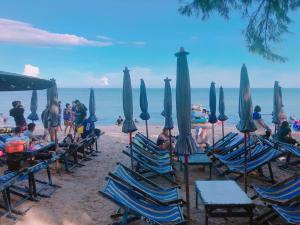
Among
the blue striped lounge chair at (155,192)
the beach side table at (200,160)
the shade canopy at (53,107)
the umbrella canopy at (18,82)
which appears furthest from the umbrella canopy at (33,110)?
the blue striped lounge chair at (155,192)

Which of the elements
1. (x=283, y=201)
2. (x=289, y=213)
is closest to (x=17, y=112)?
(x=283, y=201)

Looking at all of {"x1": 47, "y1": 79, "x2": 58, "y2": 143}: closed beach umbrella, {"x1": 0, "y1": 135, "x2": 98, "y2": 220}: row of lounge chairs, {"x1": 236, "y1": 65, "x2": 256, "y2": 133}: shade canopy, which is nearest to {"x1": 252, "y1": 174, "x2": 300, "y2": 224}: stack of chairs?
{"x1": 236, "y1": 65, "x2": 256, "y2": 133}: shade canopy

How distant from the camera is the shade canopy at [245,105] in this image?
5903 mm

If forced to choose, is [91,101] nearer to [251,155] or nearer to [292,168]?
[251,155]

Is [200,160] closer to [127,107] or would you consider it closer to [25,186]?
[127,107]

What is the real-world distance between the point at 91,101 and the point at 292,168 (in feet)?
22.1

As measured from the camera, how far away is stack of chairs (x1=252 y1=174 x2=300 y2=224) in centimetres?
421

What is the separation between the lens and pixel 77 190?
654 centimetres

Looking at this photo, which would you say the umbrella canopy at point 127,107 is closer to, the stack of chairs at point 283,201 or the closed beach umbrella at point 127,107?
the closed beach umbrella at point 127,107

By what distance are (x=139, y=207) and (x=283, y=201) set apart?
209 centimetres

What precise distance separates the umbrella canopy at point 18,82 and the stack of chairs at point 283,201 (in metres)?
4.30

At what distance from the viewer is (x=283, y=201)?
4738mm

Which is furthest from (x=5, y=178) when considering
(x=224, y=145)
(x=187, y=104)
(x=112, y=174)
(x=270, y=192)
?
(x=224, y=145)

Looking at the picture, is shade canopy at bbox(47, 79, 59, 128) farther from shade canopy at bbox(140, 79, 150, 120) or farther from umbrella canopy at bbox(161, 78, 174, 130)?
umbrella canopy at bbox(161, 78, 174, 130)
